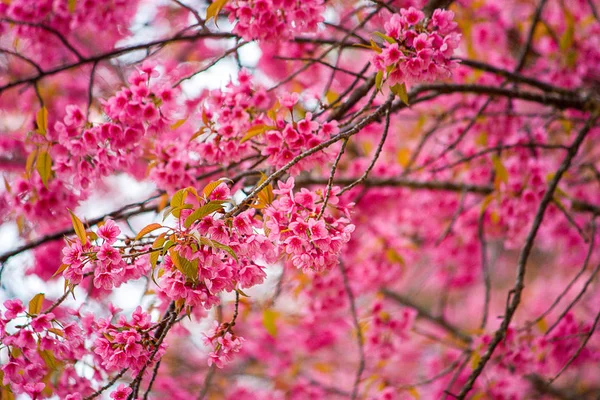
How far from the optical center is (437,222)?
14.1 feet

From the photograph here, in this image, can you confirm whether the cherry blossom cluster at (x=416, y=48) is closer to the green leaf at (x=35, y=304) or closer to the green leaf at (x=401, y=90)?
the green leaf at (x=401, y=90)

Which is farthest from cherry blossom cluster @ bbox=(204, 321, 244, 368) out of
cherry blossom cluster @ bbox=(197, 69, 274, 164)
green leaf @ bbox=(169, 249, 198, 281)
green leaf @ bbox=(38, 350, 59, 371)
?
cherry blossom cluster @ bbox=(197, 69, 274, 164)

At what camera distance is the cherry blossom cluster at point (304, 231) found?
4.56 ft

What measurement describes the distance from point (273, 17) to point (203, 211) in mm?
850

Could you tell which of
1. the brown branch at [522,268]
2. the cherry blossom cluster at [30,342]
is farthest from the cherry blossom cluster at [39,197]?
the brown branch at [522,268]

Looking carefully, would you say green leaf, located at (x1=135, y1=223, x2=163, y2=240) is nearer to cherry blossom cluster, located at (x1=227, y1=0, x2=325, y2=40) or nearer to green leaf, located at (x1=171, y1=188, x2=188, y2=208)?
green leaf, located at (x1=171, y1=188, x2=188, y2=208)

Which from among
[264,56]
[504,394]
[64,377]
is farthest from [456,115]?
[64,377]

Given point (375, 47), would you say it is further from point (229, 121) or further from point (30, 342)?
point (30, 342)

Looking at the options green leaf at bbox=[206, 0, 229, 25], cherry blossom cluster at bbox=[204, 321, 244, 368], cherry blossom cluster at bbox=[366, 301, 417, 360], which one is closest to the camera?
cherry blossom cluster at bbox=[204, 321, 244, 368]

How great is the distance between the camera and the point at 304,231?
1400 millimetres

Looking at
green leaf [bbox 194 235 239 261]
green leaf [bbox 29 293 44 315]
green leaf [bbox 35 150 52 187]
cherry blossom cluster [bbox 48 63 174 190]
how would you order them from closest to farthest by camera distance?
green leaf [bbox 194 235 239 261]
green leaf [bbox 29 293 44 315]
cherry blossom cluster [bbox 48 63 174 190]
green leaf [bbox 35 150 52 187]

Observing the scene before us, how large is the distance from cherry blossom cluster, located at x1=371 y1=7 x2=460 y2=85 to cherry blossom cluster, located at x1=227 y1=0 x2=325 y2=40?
0.34 m

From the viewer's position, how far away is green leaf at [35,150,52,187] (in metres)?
1.98

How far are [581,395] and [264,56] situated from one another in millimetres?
3619
